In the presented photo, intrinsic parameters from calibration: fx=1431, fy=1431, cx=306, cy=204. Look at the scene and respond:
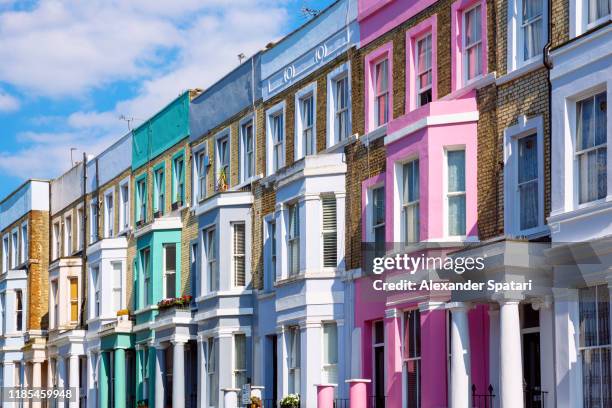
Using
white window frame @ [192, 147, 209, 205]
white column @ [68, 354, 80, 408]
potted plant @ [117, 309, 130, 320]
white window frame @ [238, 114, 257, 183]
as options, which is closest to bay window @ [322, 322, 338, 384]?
white window frame @ [238, 114, 257, 183]

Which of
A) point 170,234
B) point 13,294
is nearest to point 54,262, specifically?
point 13,294

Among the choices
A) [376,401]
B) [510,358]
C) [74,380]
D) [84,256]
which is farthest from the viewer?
[84,256]

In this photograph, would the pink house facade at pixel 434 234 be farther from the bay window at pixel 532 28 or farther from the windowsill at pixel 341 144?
the bay window at pixel 532 28

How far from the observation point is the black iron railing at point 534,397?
2530cm

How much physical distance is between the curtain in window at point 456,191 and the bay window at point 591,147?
14.5 feet

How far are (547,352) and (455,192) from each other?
173 inches

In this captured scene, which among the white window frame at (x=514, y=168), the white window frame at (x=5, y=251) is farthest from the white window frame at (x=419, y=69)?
the white window frame at (x=5, y=251)

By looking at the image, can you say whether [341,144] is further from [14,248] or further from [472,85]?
[14,248]

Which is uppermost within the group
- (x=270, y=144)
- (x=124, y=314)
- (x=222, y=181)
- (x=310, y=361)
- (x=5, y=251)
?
(x=270, y=144)

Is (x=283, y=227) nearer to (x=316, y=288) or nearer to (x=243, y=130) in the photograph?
(x=316, y=288)

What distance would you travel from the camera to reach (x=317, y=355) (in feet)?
109

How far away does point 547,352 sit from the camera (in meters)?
24.9

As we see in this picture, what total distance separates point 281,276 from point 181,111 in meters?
9.89

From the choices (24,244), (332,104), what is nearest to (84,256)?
(24,244)
